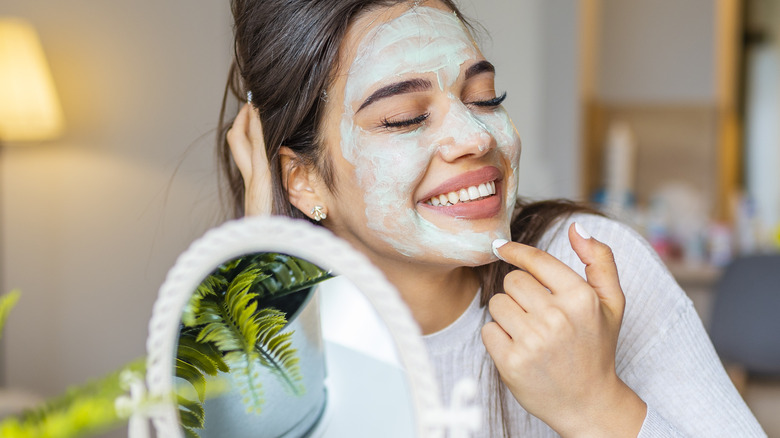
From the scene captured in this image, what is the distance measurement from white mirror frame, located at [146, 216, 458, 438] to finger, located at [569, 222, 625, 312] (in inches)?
9.0

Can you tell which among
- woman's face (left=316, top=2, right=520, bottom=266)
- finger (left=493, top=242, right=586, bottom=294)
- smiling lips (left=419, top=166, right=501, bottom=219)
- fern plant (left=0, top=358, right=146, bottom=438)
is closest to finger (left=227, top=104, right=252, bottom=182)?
woman's face (left=316, top=2, right=520, bottom=266)

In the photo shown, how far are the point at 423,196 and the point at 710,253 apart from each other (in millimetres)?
2066

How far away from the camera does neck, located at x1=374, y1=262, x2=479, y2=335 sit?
0.86 m

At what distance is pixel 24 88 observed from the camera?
1761mm

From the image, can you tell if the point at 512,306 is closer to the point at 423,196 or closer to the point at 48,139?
the point at 423,196

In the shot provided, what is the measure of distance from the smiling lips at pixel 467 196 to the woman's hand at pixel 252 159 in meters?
0.20

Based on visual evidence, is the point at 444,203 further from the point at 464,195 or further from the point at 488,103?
the point at 488,103

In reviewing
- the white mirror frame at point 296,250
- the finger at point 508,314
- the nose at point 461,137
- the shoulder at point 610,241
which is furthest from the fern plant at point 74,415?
the shoulder at point 610,241

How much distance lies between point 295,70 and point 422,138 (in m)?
0.17

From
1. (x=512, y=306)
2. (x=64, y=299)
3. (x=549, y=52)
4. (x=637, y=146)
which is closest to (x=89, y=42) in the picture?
(x=64, y=299)

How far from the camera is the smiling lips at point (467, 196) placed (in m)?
0.76

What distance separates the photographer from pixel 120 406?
16.3 inches

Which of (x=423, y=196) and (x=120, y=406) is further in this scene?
(x=423, y=196)

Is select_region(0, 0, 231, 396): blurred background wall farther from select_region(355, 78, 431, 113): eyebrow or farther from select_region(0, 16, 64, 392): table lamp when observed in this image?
select_region(355, 78, 431, 113): eyebrow
